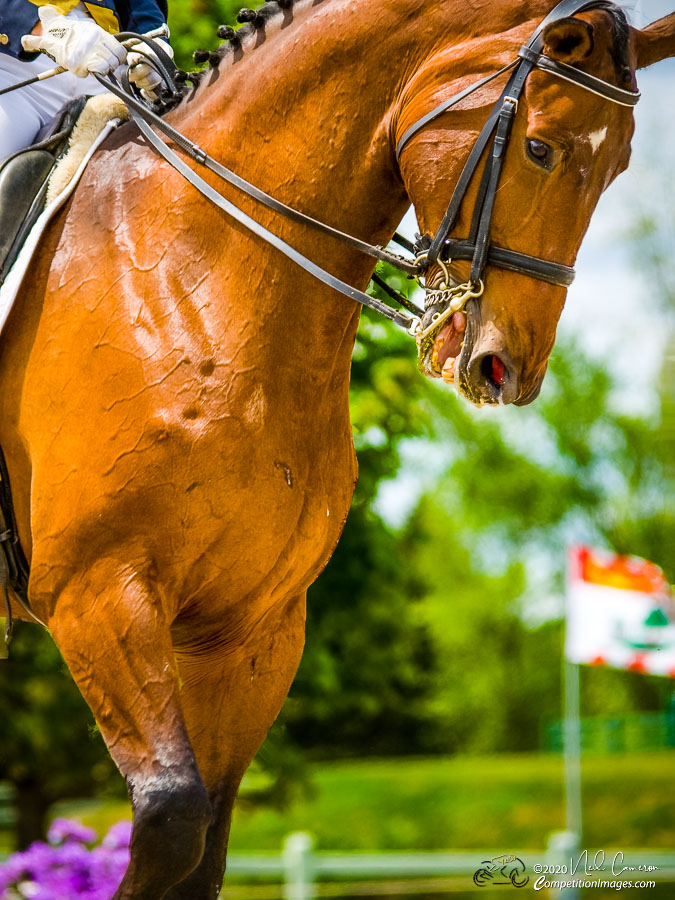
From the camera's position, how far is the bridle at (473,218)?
2934 mm

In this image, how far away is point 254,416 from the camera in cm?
311

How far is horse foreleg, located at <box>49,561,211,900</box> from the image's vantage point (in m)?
2.88

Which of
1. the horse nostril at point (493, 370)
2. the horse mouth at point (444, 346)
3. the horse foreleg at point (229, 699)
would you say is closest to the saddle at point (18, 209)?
the horse foreleg at point (229, 699)

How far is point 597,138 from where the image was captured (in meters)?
2.92

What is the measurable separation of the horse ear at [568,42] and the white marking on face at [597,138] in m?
0.18

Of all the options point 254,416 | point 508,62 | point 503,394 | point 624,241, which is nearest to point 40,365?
point 254,416

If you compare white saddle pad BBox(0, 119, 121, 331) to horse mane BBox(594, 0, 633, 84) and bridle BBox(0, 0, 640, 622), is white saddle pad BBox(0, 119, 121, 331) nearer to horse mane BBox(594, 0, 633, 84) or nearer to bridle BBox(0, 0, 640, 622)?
bridle BBox(0, 0, 640, 622)

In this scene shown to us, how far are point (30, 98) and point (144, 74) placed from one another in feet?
1.25

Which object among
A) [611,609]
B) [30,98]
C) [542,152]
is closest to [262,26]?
[30,98]

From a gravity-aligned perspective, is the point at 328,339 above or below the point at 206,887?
above

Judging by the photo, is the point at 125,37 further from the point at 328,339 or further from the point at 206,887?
the point at 206,887

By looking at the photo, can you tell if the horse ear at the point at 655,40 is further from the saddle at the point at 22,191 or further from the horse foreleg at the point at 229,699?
the horse foreleg at the point at 229,699

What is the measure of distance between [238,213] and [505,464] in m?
34.5

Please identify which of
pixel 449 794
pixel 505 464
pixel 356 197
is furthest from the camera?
pixel 505 464
